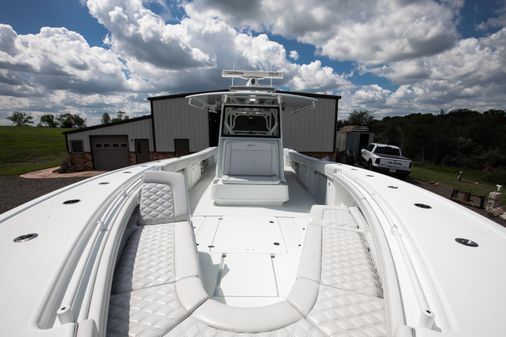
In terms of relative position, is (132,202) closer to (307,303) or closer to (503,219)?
(307,303)

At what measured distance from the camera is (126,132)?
12695 mm

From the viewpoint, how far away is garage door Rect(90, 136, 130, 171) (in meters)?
12.8

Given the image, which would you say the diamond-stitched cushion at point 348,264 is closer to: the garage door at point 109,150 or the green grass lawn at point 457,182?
the green grass lawn at point 457,182

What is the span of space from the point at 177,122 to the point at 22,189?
6629 millimetres

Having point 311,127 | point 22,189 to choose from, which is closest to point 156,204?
point 22,189

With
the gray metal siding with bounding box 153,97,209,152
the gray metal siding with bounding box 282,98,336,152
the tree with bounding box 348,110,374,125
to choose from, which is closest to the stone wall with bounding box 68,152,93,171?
the gray metal siding with bounding box 153,97,209,152

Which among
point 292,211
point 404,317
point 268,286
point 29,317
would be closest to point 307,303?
point 404,317

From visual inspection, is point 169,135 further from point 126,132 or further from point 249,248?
point 249,248

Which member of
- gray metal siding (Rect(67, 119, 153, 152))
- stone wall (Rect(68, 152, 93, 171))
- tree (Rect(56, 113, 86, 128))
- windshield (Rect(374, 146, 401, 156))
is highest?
tree (Rect(56, 113, 86, 128))

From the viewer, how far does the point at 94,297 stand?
101cm

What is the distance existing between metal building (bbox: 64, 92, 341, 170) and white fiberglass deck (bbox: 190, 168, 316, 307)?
904cm

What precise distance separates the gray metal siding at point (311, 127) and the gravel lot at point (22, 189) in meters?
10.2

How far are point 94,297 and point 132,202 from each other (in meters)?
1.15

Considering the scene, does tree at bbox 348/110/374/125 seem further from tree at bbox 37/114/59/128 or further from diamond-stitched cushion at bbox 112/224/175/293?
tree at bbox 37/114/59/128
